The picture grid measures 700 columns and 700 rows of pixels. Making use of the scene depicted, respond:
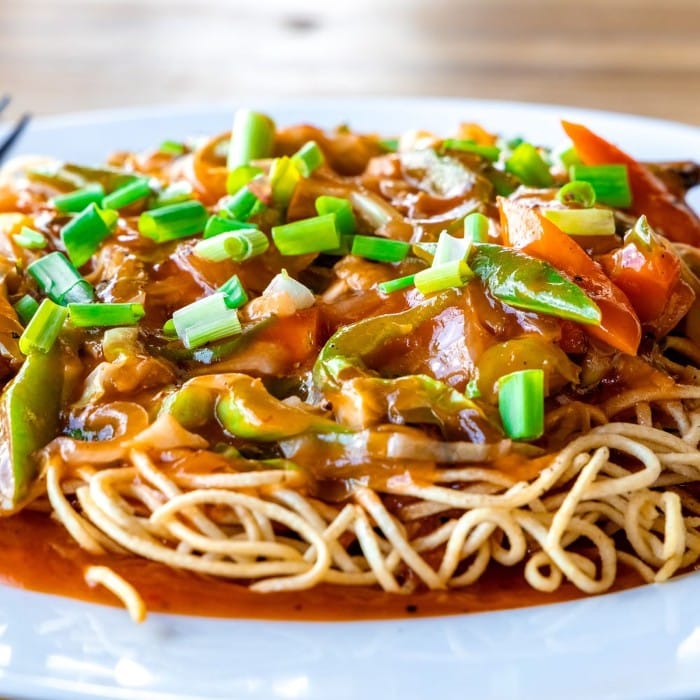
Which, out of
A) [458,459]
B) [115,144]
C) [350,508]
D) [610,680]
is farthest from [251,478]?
[115,144]

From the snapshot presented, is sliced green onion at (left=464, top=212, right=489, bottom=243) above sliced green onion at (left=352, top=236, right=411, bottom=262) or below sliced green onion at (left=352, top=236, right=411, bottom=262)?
above

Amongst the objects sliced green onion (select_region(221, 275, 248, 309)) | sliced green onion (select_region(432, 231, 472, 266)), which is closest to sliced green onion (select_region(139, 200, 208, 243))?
sliced green onion (select_region(221, 275, 248, 309))

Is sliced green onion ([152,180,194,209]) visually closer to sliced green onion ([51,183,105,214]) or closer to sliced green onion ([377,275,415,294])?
sliced green onion ([51,183,105,214])

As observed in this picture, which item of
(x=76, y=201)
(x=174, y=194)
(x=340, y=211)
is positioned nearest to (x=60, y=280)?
(x=76, y=201)

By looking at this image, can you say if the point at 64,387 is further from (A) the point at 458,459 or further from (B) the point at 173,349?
(A) the point at 458,459

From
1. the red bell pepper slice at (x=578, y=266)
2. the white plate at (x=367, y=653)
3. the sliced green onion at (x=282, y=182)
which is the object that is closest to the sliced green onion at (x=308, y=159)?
the sliced green onion at (x=282, y=182)

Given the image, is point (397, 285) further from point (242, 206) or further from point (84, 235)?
point (84, 235)
